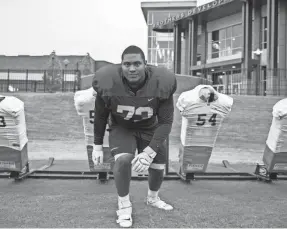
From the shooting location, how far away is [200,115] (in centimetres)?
511

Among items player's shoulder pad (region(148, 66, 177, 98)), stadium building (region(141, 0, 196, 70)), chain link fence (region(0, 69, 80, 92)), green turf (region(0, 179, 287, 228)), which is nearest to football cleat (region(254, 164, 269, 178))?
green turf (region(0, 179, 287, 228))

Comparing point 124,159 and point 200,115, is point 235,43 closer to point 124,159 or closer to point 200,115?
point 200,115

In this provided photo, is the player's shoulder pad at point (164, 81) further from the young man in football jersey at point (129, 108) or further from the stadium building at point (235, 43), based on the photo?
the stadium building at point (235, 43)

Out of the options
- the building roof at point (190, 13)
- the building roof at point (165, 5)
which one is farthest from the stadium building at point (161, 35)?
the building roof at point (190, 13)

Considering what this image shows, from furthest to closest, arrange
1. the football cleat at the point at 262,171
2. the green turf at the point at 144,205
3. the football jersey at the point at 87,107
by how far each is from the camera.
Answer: the football cleat at the point at 262,171 < the football jersey at the point at 87,107 < the green turf at the point at 144,205

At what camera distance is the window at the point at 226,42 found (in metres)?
31.3

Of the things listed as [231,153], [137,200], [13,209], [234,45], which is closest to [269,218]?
[137,200]

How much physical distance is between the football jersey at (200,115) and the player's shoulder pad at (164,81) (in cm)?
162

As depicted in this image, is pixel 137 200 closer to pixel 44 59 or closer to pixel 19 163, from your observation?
pixel 19 163

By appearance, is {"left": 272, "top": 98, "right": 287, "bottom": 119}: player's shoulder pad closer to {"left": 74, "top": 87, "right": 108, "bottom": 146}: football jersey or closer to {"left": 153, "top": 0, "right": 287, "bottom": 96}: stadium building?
{"left": 74, "top": 87, "right": 108, "bottom": 146}: football jersey

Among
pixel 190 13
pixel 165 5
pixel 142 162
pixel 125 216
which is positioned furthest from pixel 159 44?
pixel 125 216

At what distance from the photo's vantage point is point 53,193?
14.7 feet

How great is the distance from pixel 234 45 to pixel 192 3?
12.1 m

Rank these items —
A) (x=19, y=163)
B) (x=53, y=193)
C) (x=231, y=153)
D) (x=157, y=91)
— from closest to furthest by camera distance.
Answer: (x=157, y=91), (x=53, y=193), (x=19, y=163), (x=231, y=153)
